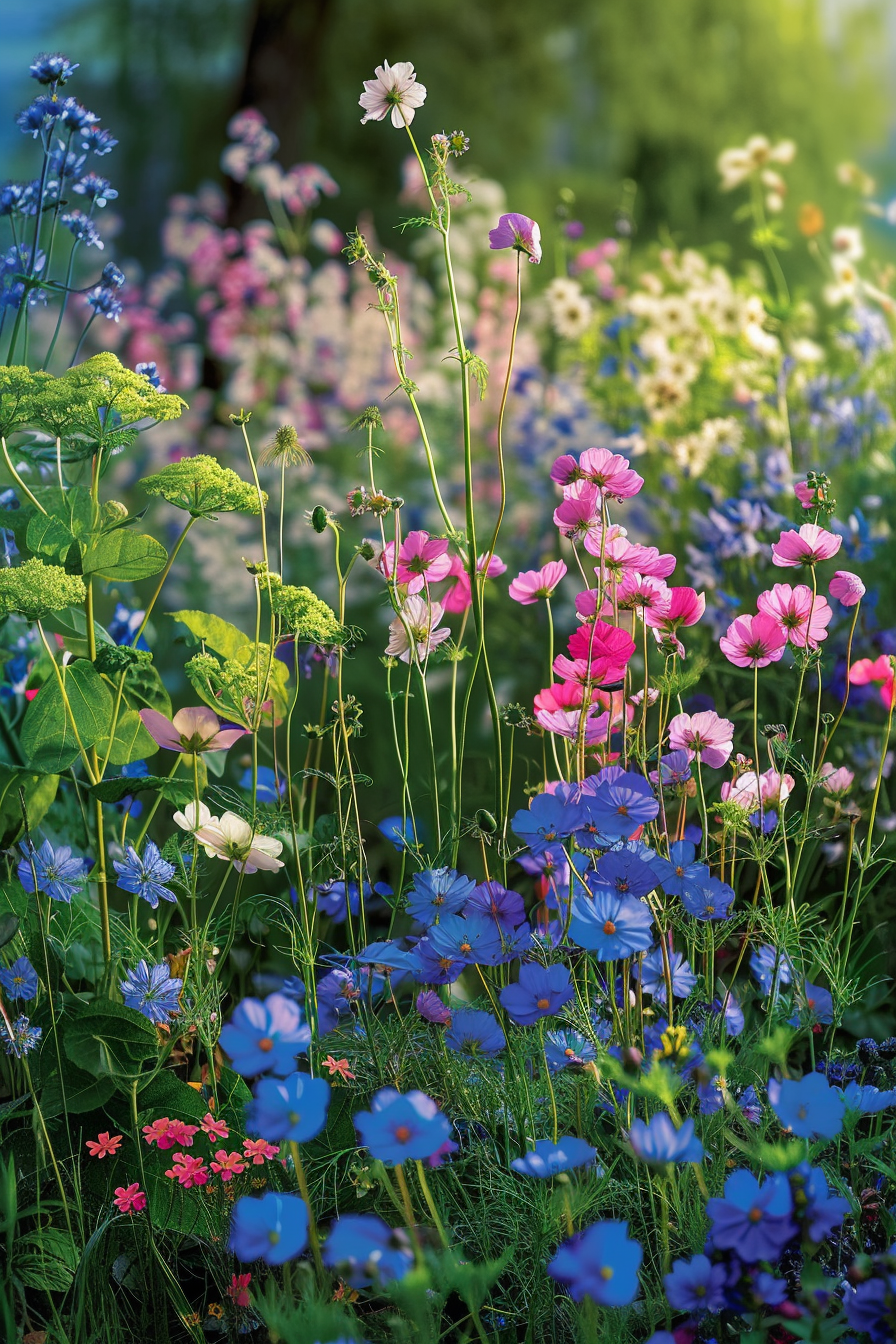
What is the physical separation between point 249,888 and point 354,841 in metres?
0.67

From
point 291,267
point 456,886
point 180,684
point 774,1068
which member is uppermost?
point 291,267

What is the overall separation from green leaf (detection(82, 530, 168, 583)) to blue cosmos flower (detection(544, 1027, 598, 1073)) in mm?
562

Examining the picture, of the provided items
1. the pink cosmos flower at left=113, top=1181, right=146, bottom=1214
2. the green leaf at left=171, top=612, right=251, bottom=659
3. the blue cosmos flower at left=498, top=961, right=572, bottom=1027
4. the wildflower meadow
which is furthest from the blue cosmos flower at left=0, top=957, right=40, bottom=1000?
the blue cosmos flower at left=498, top=961, right=572, bottom=1027

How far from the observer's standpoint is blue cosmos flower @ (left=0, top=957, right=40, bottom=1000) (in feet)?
3.69

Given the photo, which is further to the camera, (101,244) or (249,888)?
(249,888)

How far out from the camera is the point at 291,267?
162 inches

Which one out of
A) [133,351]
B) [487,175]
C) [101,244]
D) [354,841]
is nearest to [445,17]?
[487,175]

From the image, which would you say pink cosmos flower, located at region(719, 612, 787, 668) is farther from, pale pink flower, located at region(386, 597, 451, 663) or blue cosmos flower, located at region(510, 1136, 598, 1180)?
blue cosmos flower, located at region(510, 1136, 598, 1180)

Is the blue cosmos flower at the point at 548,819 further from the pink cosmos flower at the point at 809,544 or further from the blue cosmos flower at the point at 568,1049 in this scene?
the pink cosmos flower at the point at 809,544

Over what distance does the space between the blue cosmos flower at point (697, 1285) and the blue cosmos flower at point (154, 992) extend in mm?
521

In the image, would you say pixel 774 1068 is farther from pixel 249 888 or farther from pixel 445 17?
pixel 445 17

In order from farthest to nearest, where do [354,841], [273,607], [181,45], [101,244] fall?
[181,45] → [101,244] → [354,841] → [273,607]

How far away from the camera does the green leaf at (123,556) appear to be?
3.54ft

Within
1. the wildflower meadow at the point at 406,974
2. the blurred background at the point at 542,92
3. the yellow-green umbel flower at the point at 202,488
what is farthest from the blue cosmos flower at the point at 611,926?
the blurred background at the point at 542,92
